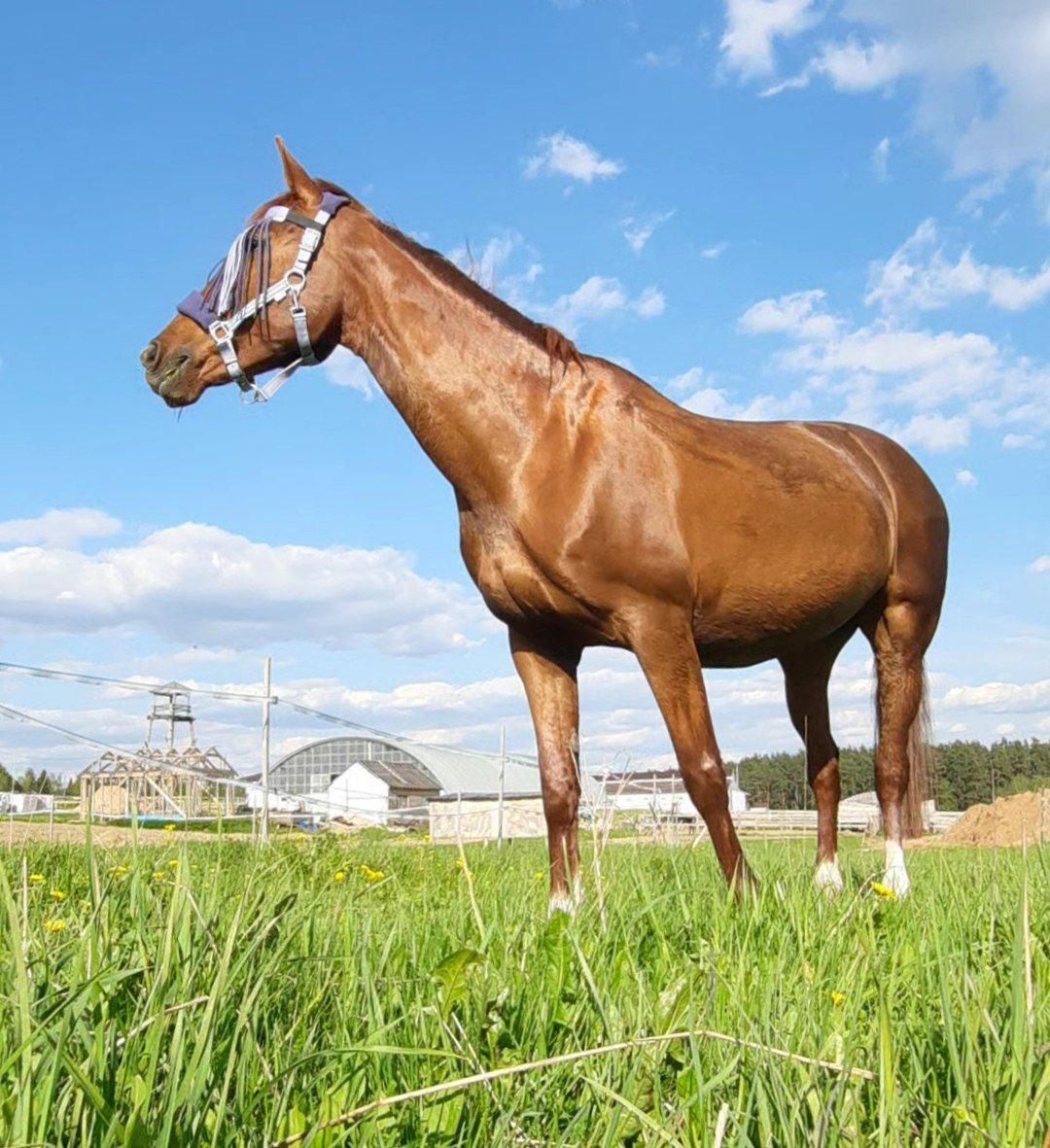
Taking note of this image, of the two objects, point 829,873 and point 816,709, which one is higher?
point 816,709

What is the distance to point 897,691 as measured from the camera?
5.29 meters

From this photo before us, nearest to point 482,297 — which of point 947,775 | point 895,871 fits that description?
point 895,871

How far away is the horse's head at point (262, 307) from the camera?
4.18 meters

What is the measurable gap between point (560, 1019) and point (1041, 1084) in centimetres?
83

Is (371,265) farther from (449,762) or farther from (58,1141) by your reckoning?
(449,762)

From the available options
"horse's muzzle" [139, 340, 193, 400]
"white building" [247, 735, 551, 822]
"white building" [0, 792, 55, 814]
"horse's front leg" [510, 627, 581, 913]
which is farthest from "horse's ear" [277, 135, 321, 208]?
"white building" [247, 735, 551, 822]

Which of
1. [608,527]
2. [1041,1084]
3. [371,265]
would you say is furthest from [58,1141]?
[371,265]

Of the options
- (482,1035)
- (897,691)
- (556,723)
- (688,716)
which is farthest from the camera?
(897,691)

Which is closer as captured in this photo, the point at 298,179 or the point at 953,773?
the point at 298,179

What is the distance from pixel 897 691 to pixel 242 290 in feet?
11.2

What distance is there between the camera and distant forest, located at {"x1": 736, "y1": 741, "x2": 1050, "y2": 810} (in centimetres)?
550

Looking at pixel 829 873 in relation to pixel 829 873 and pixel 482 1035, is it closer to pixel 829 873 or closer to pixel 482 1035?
pixel 829 873

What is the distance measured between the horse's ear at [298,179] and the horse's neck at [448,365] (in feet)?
0.86

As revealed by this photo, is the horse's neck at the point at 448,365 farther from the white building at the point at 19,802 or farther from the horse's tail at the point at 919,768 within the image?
the white building at the point at 19,802
